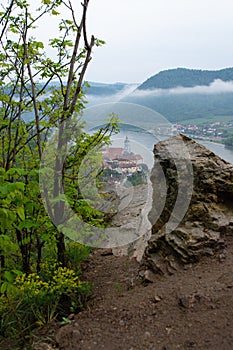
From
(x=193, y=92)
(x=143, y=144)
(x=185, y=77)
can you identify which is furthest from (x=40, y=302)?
(x=185, y=77)

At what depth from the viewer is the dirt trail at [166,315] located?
134 inches

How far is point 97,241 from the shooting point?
20.4 feet

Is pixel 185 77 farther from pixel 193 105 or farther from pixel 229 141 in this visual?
pixel 229 141

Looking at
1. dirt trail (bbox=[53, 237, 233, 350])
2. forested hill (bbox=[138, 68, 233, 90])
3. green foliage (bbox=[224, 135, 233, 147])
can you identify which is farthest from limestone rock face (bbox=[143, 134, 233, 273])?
forested hill (bbox=[138, 68, 233, 90])

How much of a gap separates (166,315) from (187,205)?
1751 millimetres

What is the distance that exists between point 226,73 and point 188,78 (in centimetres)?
99

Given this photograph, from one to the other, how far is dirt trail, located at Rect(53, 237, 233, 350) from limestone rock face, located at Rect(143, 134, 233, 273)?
8.8 inches

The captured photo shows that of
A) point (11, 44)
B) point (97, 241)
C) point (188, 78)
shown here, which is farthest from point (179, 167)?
point (188, 78)

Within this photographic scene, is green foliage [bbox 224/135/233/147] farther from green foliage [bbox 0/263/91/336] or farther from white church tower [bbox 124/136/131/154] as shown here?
green foliage [bbox 0/263/91/336]

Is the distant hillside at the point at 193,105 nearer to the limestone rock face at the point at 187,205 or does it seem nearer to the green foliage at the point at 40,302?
the limestone rock face at the point at 187,205

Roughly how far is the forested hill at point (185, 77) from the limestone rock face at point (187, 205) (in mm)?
2093

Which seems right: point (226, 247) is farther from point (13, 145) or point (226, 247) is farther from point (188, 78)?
point (188, 78)

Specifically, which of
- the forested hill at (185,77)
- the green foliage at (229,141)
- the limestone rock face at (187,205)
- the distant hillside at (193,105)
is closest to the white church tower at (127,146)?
the limestone rock face at (187,205)

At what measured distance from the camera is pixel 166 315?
3768 mm
